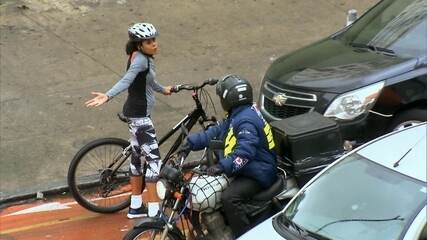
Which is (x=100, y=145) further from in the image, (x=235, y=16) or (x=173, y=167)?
(x=235, y=16)

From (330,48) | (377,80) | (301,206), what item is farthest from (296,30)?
(301,206)

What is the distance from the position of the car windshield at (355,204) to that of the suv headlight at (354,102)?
1911 mm

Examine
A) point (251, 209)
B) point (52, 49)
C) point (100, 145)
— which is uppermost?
point (251, 209)

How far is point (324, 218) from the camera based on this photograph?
4.21m

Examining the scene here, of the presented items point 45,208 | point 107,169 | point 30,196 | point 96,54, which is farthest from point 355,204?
point 96,54

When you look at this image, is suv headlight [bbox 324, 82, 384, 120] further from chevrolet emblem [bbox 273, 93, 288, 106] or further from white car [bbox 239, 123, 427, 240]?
white car [bbox 239, 123, 427, 240]

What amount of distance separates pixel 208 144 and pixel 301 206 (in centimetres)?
135

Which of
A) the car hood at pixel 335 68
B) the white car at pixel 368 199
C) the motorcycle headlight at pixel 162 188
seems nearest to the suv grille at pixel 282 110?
the car hood at pixel 335 68

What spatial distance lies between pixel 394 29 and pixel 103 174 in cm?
322

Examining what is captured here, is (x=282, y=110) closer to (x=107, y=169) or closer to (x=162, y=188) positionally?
(x=107, y=169)

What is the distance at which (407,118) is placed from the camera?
6.45 meters

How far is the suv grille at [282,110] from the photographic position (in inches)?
260

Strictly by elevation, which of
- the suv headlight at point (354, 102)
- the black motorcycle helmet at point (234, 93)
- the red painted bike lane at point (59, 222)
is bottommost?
the red painted bike lane at point (59, 222)

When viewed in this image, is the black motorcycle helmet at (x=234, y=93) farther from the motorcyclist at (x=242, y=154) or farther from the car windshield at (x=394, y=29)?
the car windshield at (x=394, y=29)
